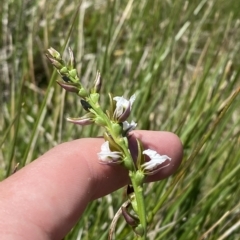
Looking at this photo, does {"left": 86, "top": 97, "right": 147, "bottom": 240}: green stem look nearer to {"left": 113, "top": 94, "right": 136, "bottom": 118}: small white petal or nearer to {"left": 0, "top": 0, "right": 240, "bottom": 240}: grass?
{"left": 113, "top": 94, "right": 136, "bottom": 118}: small white petal

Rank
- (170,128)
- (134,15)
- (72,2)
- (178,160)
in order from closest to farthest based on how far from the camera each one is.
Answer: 1. (178,160)
2. (170,128)
3. (134,15)
4. (72,2)

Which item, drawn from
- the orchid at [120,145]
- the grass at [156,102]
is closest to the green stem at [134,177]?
the orchid at [120,145]

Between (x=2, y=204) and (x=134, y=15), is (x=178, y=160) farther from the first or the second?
(x=134, y=15)

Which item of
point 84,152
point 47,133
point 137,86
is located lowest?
point 47,133

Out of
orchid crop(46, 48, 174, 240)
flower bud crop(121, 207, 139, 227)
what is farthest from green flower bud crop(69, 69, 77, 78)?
flower bud crop(121, 207, 139, 227)

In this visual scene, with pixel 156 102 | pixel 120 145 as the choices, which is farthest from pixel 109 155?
pixel 156 102

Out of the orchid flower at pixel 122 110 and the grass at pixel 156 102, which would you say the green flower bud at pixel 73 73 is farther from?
the grass at pixel 156 102

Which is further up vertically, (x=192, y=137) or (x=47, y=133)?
(x=192, y=137)

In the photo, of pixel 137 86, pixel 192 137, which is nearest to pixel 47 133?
pixel 137 86
